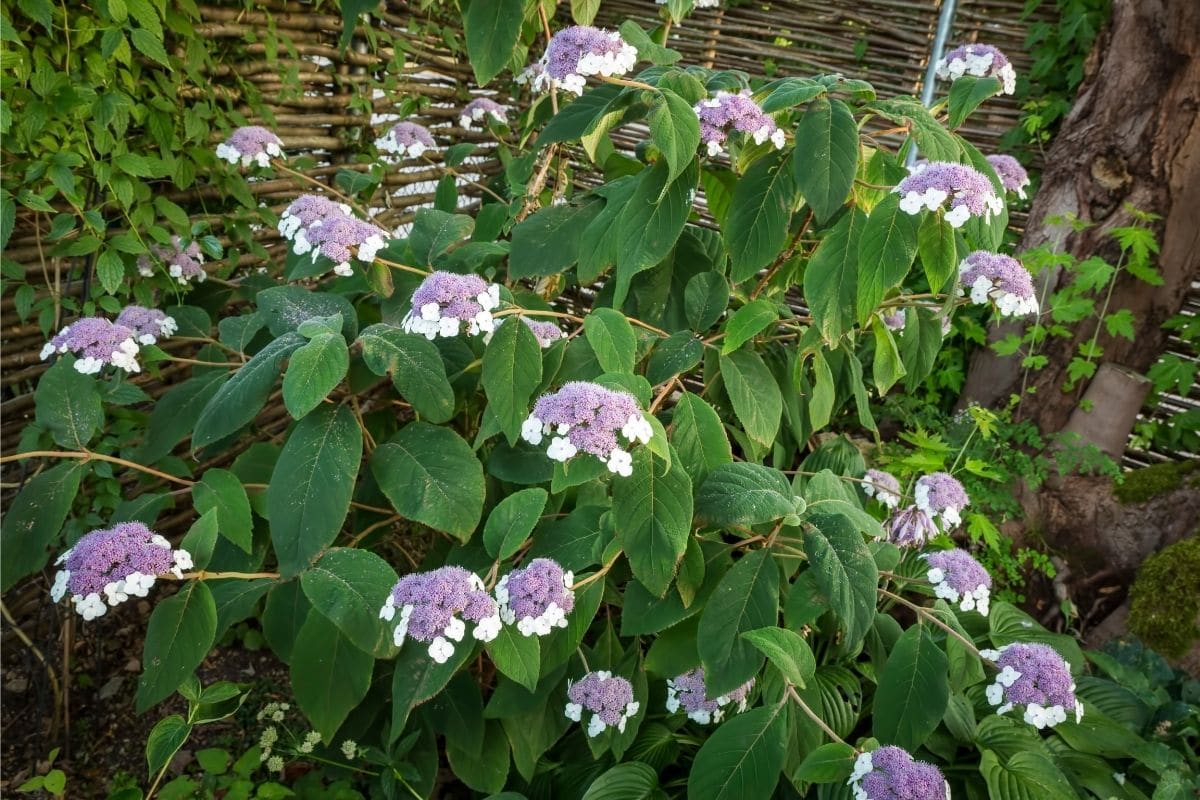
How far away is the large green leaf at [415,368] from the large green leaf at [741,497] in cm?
40

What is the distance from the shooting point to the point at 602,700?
1.19m

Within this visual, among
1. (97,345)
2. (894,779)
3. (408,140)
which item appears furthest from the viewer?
(408,140)

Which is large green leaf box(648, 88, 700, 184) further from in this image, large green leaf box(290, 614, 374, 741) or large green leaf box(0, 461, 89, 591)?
large green leaf box(0, 461, 89, 591)

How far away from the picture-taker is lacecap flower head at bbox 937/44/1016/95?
1.50 meters

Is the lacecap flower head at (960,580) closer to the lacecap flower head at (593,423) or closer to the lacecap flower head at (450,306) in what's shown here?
the lacecap flower head at (593,423)

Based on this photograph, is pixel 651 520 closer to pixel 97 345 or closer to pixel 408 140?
pixel 97 345

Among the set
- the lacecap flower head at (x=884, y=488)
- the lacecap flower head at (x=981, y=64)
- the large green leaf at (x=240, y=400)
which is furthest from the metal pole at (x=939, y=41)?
the large green leaf at (x=240, y=400)

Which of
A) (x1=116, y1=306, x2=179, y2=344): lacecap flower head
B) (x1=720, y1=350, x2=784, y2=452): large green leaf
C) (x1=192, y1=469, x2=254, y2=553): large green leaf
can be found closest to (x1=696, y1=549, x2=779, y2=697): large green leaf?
(x1=720, y1=350, x2=784, y2=452): large green leaf

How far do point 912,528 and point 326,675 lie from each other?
1.12m

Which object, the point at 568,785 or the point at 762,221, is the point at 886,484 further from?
the point at 568,785

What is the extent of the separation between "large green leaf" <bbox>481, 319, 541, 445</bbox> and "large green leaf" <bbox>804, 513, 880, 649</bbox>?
1.45 ft

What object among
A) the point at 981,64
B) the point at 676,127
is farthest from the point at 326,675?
the point at 981,64

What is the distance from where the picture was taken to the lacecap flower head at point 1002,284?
124 centimetres

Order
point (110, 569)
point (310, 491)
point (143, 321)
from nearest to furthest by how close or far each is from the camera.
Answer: point (110, 569) < point (310, 491) < point (143, 321)
